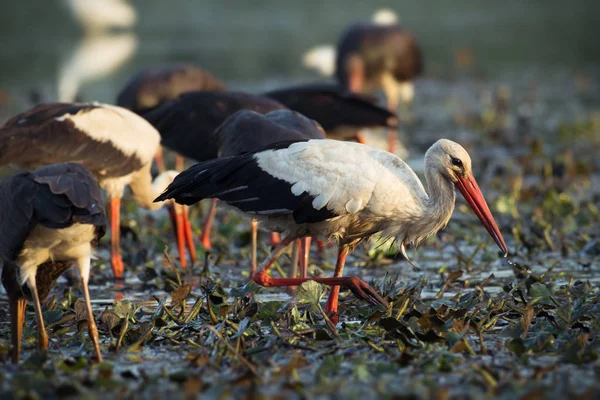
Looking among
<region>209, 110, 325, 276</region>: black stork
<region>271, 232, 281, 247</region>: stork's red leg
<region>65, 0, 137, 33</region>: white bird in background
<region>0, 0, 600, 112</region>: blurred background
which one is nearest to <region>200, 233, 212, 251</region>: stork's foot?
<region>271, 232, 281, 247</region>: stork's red leg

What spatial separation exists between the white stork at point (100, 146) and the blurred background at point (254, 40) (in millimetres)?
4919

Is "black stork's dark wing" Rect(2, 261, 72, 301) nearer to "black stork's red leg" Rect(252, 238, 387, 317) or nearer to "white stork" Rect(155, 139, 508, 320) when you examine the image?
"white stork" Rect(155, 139, 508, 320)

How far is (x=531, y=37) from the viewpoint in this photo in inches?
918

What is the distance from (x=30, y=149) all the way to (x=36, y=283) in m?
2.01

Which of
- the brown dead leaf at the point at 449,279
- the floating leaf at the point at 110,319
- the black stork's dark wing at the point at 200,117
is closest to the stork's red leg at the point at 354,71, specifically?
the black stork's dark wing at the point at 200,117

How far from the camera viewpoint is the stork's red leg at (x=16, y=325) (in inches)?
200

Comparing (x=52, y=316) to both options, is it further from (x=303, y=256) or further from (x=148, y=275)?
(x=303, y=256)

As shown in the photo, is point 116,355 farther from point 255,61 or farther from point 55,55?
point 55,55

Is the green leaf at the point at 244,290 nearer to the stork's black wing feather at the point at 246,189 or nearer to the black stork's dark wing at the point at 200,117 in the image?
the stork's black wing feather at the point at 246,189

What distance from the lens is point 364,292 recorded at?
220 inches

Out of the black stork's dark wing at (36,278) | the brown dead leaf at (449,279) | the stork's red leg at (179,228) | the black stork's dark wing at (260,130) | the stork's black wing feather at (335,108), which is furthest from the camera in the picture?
the stork's black wing feather at (335,108)

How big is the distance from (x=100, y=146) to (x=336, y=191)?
2736 millimetres

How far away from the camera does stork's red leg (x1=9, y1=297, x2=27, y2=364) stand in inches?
200

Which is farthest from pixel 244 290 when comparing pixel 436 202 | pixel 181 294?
pixel 436 202
